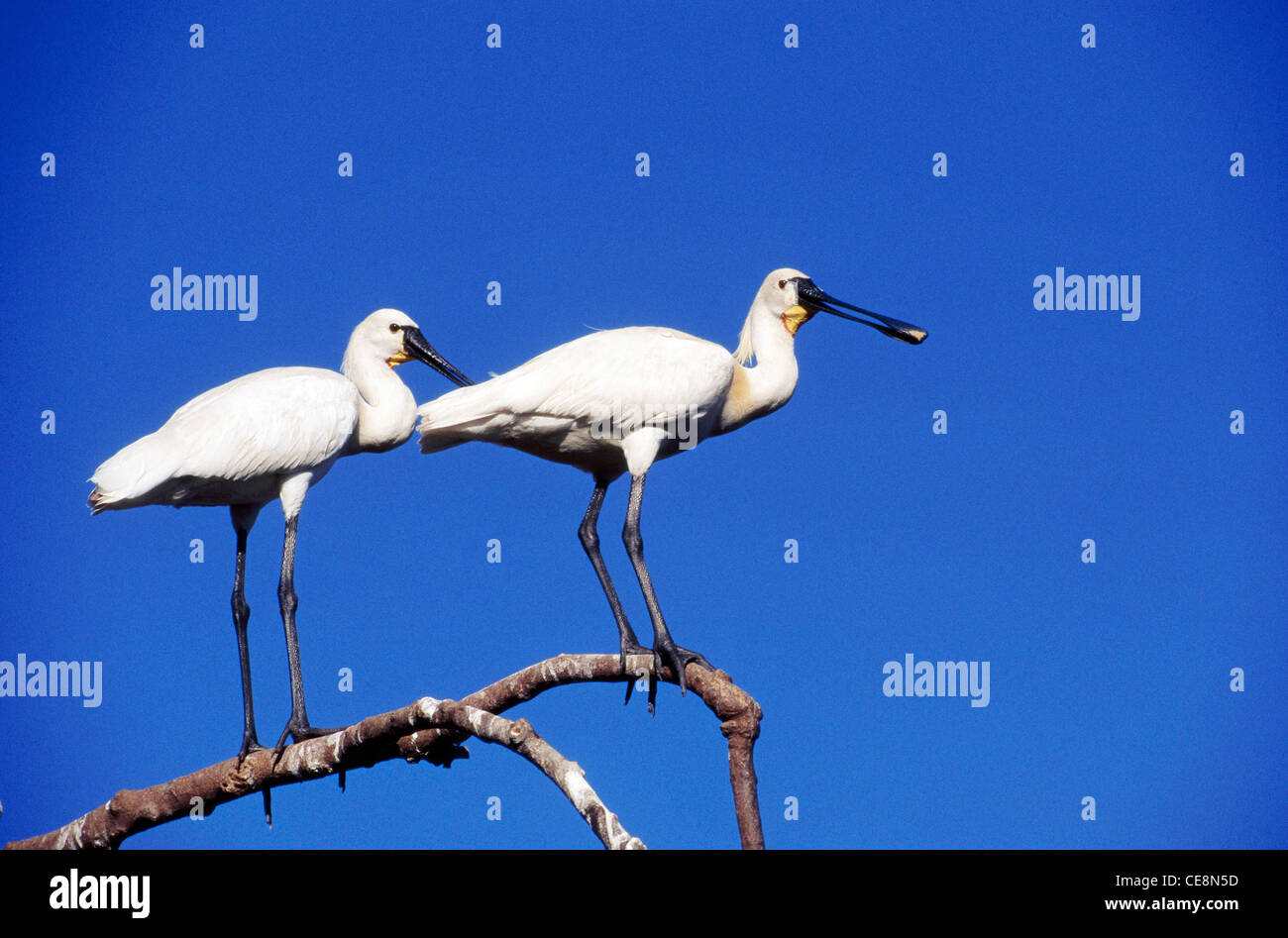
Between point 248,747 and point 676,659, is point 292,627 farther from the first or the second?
point 676,659

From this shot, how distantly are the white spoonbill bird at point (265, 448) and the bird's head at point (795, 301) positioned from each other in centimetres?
264

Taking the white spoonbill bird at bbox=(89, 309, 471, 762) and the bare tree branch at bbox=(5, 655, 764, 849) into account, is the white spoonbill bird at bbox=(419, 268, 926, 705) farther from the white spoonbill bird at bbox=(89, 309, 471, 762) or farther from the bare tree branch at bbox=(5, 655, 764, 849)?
the white spoonbill bird at bbox=(89, 309, 471, 762)

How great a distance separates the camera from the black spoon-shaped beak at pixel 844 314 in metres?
9.80

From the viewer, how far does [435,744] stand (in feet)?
25.1

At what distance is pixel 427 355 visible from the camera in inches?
404

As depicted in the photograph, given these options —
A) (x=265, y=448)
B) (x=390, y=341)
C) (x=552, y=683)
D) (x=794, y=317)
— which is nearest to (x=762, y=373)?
(x=794, y=317)

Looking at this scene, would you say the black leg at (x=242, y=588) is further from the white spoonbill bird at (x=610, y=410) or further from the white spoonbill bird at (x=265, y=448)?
the white spoonbill bird at (x=610, y=410)

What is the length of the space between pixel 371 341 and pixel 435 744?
3.61m

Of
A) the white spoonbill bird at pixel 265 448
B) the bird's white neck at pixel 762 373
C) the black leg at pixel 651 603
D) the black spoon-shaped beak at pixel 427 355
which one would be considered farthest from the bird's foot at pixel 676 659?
the black spoon-shaped beak at pixel 427 355

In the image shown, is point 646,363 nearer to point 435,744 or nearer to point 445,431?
point 445,431
